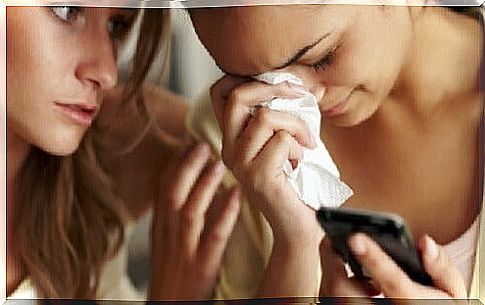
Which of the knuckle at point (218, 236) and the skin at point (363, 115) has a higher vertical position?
the skin at point (363, 115)

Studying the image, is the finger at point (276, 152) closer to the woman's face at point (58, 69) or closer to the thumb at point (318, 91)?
the thumb at point (318, 91)

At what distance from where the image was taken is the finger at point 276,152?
891 millimetres

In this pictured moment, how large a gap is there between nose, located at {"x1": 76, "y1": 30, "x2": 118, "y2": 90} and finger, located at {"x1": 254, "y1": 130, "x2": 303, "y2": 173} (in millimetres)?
165

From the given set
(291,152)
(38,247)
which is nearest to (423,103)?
(291,152)

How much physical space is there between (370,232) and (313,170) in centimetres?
8

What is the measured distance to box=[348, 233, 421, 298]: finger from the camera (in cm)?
90

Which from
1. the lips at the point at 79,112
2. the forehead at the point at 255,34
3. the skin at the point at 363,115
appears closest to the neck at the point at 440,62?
the skin at the point at 363,115

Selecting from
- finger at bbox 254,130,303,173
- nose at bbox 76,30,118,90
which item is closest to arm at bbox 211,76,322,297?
finger at bbox 254,130,303,173

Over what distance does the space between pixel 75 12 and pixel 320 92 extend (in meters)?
0.25

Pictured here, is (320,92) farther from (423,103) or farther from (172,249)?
(172,249)

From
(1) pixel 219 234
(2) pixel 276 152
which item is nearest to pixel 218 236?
(1) pixel 219 234

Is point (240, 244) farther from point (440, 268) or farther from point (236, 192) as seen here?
point (440, 268)

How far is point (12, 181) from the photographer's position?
2.90 ft

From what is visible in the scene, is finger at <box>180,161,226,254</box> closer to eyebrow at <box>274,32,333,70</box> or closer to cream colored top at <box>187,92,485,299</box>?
cream colored top at <box>187,92,485,299</box>
